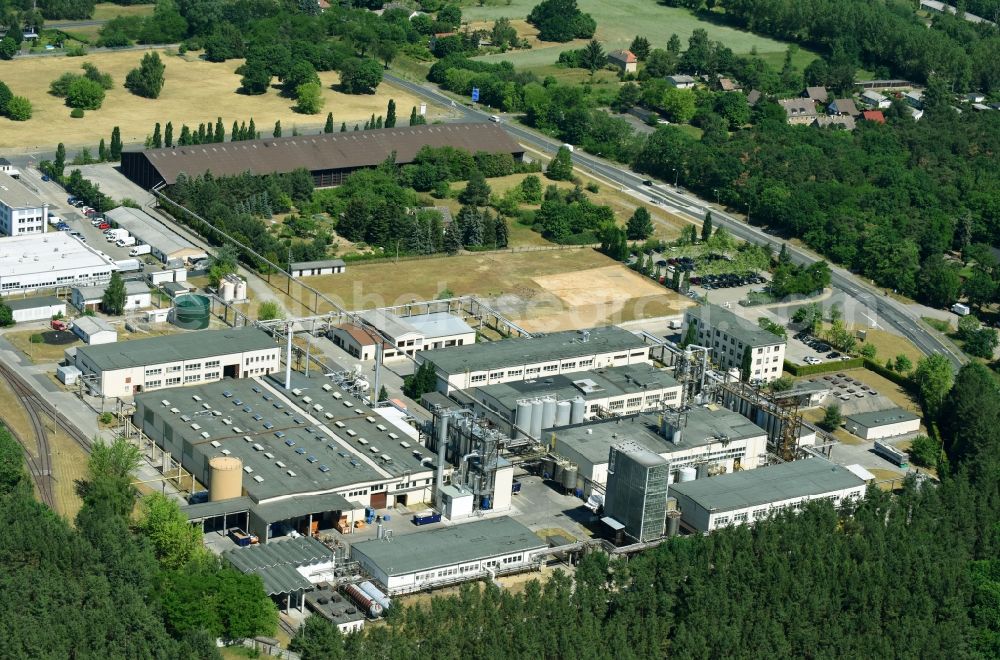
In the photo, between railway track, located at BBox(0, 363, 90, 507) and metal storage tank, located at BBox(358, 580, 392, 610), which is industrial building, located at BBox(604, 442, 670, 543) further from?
railway track, located at BBox(0, 363, 90, 507)

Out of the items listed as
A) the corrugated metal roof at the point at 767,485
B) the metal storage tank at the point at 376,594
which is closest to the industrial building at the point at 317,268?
the corrugated metal roof at the point at 767,485

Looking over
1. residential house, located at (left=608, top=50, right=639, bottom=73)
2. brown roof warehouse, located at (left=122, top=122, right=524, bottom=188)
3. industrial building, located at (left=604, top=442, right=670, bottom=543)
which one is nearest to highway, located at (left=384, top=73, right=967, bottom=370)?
brown roof warehouse, located at (left=122, top=122, right=524, bottom=188)

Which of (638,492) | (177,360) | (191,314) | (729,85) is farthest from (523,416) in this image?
(729,85)

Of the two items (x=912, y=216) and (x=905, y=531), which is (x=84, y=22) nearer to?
(x=912, y=216)

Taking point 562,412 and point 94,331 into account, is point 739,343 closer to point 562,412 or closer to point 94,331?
point 562,412

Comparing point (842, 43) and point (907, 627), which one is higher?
point (842, 43)

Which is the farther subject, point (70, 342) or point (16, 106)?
point (16, 106)

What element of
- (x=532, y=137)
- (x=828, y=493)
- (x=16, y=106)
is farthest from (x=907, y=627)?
(x=16, y=106)
